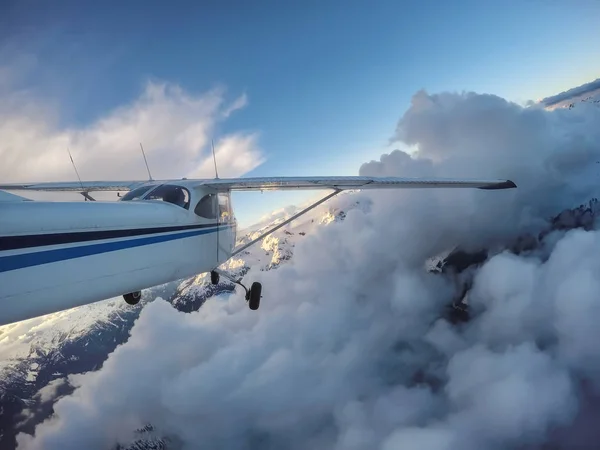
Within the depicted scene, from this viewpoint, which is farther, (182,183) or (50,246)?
(182,183)

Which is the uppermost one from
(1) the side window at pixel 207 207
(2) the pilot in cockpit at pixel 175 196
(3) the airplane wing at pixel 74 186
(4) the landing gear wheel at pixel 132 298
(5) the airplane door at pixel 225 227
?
(3) the airplane wing at pixel 74 186

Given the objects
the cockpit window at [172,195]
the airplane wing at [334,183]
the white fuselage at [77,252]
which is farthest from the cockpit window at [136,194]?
the white fuselage at [77,252]

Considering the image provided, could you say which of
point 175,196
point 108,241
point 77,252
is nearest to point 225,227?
point 175,196

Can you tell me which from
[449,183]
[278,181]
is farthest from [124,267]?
[449,183]

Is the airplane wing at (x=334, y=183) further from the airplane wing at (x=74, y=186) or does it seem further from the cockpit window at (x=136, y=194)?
the airplane wing at (x=74, y=186)

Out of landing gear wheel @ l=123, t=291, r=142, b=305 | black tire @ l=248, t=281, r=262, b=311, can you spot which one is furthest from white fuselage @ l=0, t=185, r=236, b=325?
landing gear wheel @ l=123, t=291, r=142, b=305

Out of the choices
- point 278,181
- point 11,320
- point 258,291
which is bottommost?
point 258,291

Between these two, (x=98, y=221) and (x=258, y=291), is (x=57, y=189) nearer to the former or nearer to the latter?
(x=258, y=291)
